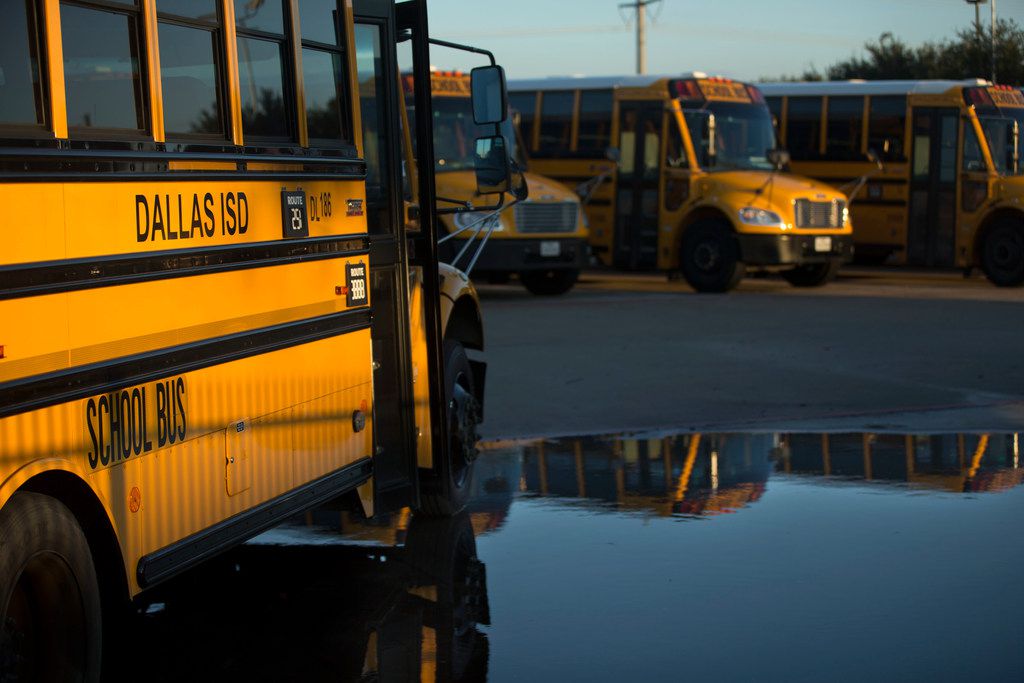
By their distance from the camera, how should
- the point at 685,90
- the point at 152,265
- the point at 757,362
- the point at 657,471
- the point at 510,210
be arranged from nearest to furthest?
the point at 152,265 < the point at 657,471 < the point at 757,362 < the point at 510,210 < the point at 685,90

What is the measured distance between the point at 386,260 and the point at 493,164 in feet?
2.69

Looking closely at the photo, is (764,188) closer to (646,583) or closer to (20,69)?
(646,583)

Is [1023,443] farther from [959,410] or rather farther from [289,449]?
[289,449]

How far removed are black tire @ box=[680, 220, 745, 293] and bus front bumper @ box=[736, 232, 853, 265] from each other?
17cm

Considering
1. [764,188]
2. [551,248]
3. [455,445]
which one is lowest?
[551,248]

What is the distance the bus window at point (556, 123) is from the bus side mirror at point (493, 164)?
52.1 feet

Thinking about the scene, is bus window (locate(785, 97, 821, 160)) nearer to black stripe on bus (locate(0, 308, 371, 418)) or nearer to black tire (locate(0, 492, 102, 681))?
black stripe on bus (locate(0, 308, 371, 418))

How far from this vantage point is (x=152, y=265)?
4.70 m

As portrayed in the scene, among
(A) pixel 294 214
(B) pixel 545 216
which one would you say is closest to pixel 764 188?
(B) pixel 545 216

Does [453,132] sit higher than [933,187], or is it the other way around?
[453,132]

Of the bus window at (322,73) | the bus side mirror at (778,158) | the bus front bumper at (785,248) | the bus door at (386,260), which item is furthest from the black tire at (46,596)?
the bus front bumper at (785,248)

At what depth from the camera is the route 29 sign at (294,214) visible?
570 cm

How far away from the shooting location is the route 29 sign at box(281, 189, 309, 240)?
18.7ft

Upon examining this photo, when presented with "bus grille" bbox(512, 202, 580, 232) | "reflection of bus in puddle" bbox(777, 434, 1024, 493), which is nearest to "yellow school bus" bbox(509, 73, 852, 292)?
"bus grille" bbox(512, 202, 580, 232)
